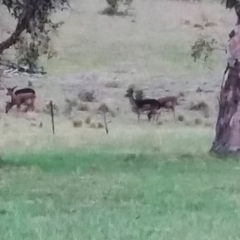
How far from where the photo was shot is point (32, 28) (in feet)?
18.7

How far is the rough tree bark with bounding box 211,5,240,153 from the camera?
228 inches

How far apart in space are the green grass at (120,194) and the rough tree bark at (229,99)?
14 centimetres

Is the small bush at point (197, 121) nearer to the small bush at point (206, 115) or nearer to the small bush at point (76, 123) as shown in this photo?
the small bush at point (206, 115)

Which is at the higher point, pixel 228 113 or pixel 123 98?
pixel 123 98

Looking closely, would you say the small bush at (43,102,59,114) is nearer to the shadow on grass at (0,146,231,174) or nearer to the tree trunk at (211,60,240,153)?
the shadow on grass at (0,146,231,174)

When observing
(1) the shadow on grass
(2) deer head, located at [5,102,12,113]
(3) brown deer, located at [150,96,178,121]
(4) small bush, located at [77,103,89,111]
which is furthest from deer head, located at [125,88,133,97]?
(2) deer head, located at [5,102,12,113]

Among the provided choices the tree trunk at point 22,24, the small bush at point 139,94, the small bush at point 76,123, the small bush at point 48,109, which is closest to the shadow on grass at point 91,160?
the small bush at point 76,123

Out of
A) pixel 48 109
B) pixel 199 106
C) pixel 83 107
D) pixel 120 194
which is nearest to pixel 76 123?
pixel 83 107

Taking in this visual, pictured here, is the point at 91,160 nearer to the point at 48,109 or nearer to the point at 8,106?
the point at 48,109

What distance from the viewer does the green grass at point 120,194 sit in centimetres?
441

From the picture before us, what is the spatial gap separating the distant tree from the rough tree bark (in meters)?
1.29

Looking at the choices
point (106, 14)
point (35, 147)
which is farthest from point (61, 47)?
point (35, 147)

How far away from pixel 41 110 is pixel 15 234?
1.47 metres

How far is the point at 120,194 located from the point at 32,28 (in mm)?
1509
